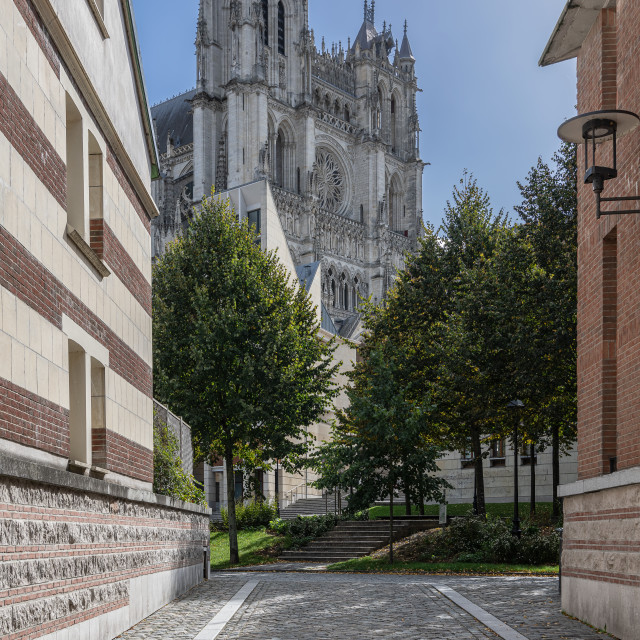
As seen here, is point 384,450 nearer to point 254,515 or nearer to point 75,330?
point 254,515

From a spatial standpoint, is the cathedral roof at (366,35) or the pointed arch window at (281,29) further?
the cathedral roof at (366,35)

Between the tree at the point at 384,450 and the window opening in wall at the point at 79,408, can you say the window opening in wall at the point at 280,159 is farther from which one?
the window opening in wall at the point at 79,408

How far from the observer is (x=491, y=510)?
34500mm

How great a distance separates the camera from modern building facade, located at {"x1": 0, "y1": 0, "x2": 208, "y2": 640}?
25.5ft

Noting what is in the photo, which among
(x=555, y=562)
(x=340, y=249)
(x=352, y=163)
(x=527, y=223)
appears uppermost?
(x=352, y=163)

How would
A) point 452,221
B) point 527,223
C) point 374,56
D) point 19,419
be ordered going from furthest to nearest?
point 374,56
point 452,221
point 527,223
point 19,419

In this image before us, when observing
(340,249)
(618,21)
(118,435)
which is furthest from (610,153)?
(340,249)

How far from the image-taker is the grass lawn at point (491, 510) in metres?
30.4

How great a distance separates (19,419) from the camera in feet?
26.0

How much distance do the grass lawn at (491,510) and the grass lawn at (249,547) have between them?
4.42 metres

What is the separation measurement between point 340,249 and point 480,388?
69.4 meters

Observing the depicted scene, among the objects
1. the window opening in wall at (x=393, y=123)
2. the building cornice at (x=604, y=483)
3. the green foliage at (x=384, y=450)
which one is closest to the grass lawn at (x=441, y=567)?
the green foliage at (x=384, y=450)

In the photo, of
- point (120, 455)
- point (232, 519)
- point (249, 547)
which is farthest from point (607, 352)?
point (249, 547)

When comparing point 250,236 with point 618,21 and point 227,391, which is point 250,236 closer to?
point 227,391
